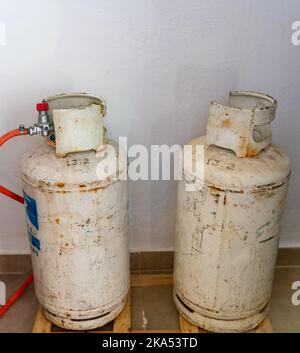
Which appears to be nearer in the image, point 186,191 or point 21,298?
point 186,191

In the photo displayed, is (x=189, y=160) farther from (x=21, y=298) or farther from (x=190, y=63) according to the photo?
(x=21, y=298)

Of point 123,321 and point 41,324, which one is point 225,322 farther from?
point 41,324

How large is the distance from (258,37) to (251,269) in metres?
0.76

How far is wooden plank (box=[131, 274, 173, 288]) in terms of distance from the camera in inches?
67.9

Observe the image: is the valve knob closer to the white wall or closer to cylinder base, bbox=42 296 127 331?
the white wall

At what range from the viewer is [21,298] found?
165 cm

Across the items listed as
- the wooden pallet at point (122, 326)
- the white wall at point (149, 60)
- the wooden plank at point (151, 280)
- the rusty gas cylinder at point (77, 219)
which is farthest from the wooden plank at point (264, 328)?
the white wall at point (149, 60)

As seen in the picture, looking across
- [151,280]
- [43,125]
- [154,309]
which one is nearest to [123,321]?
[154,309]

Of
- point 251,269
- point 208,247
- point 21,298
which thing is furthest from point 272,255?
point 21,298

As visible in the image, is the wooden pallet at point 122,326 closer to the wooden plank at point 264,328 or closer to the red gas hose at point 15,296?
the wooden plank at point 264,328

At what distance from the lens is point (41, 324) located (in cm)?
151

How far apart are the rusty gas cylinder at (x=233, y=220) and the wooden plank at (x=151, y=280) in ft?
0.78

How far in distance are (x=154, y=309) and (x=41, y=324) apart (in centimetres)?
41

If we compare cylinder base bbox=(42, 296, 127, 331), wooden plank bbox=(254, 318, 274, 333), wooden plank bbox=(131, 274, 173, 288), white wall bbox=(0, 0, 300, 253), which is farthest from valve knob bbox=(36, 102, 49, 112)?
wooden plank bbox=(254, 318, 274, 333)
